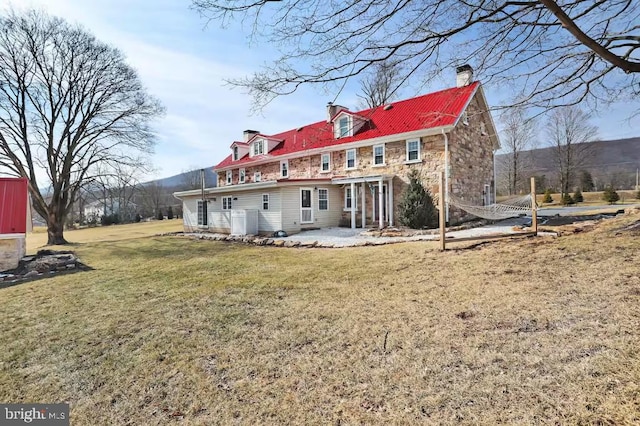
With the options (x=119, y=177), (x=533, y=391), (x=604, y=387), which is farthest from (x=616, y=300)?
(x=119, y=177)

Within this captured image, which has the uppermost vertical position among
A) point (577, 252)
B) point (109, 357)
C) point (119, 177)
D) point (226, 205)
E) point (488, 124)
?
point (488, 124)

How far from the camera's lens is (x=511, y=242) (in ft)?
26.5

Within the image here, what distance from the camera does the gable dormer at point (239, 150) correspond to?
86.5ft

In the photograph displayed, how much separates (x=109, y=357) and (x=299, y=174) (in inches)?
682

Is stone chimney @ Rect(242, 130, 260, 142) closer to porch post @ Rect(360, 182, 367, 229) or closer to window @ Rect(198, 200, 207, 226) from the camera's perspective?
window @ Rect(198, 200, 207, 226)

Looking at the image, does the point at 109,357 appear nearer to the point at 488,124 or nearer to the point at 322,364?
the point at 322,364

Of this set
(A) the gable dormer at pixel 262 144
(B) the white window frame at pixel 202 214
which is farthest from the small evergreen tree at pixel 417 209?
(B) the white window frame at pixel 202 214

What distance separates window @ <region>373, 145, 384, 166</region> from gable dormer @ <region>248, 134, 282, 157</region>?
9089 mm

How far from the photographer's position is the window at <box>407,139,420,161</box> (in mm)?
15573

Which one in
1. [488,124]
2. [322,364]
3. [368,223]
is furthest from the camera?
[488,124]

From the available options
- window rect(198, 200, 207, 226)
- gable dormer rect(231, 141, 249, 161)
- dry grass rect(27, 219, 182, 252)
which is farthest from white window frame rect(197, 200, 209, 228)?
gable dormer rect(231, 141, 249, 161)

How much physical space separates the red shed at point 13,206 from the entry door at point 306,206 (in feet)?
34.6

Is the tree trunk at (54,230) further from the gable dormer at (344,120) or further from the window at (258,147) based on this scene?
the gable dormer at (344,120)

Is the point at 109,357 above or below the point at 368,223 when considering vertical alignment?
below
